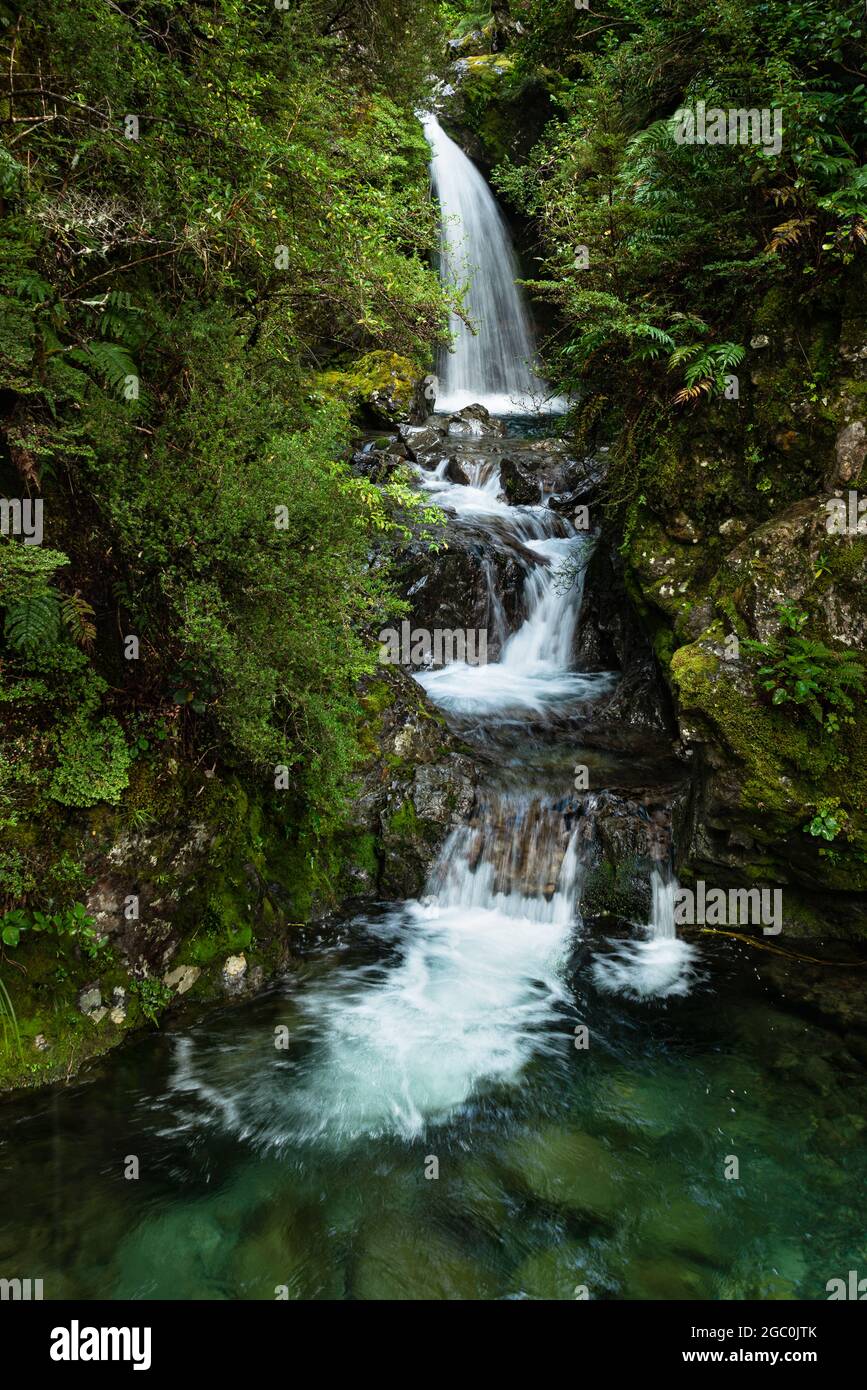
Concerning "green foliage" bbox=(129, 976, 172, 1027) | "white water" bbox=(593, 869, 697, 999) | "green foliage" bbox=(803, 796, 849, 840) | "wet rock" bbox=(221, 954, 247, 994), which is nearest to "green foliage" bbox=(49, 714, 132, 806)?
"green foliage" bbox=(129, 976, 172, 1027)

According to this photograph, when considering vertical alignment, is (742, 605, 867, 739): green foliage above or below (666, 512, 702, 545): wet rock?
below

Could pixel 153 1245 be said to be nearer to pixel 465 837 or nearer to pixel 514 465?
pixel 465 837

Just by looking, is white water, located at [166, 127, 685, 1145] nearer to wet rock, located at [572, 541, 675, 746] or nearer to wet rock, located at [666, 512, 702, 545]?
wet rock, located at [572, 541, 675, 746]

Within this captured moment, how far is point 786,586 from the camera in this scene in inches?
244

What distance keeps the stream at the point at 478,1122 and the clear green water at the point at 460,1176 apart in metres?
0.01

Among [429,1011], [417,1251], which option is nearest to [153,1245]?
[417,1251]

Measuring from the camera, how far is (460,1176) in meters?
4.50

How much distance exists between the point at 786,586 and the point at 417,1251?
5.66 metres

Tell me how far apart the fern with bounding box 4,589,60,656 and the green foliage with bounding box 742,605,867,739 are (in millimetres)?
5458

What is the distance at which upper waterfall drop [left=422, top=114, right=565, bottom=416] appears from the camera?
19.7 meters
